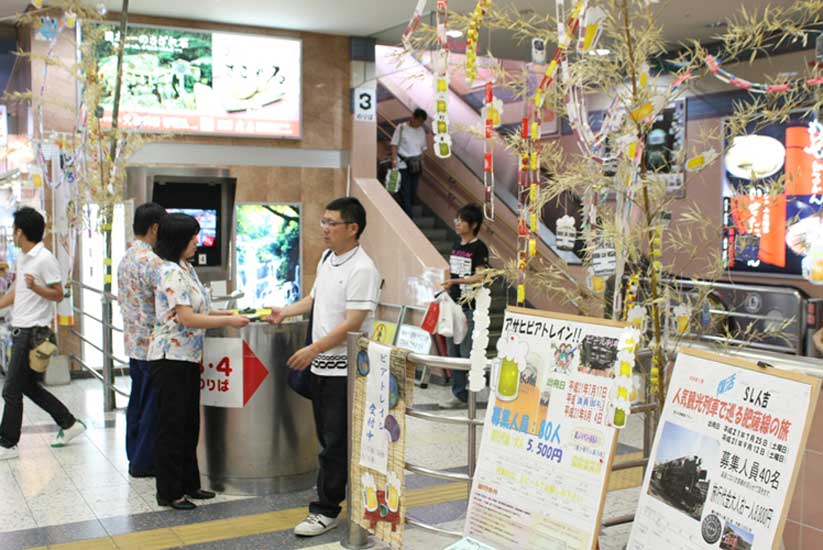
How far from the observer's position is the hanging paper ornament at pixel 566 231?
3.70 m

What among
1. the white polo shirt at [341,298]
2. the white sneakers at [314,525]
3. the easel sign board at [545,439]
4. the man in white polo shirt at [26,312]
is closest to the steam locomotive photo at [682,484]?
the easel sign board at [545,439]

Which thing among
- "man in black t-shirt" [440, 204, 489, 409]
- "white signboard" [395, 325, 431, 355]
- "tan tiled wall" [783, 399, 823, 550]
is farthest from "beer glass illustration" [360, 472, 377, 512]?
"white signboard" [395, 325, 431, 355]

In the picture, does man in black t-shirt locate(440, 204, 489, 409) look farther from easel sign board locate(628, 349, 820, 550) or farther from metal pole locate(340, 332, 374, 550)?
easel sign board locate(628, 349, 820, 550)

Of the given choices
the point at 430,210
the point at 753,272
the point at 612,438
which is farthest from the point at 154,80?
the point at 612,438

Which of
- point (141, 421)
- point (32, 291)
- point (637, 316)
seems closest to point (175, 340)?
point (141, 421)

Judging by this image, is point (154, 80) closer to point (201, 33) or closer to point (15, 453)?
point (201, 33)

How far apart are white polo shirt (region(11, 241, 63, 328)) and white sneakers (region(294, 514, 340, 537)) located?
2.52 m

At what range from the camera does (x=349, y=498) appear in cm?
408

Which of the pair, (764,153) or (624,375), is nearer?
(624,375)

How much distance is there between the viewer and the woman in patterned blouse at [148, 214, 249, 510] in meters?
4.55

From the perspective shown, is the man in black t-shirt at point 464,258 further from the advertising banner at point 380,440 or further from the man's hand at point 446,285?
the advertising banner at point 380,440

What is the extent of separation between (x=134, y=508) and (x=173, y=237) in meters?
1.48

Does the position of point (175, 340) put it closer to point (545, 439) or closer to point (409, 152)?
point (545, 439)

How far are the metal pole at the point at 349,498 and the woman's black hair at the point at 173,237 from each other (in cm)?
115
